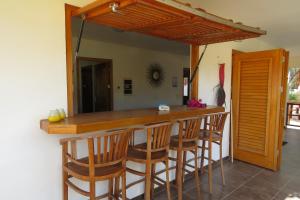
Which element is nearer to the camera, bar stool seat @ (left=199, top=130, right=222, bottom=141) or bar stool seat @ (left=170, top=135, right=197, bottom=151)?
bar stool seat @ (left=170, top=135, right=197, bottom=151)

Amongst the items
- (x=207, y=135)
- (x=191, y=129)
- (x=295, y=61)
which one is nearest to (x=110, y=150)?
(x=191, y=129)

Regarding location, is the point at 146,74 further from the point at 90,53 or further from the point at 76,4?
the point at 76,4

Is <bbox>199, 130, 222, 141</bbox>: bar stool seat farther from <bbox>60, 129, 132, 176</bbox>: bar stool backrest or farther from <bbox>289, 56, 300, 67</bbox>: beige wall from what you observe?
<bbox>289, 56, 300, 67</bbox>: beige wall

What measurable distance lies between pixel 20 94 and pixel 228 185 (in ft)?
8.74

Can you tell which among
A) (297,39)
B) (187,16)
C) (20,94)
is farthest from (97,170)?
(297,39)

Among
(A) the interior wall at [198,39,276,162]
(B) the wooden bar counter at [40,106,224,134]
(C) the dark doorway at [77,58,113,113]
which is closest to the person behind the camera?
(B) the wooden bar counter at [40,106,224,134]

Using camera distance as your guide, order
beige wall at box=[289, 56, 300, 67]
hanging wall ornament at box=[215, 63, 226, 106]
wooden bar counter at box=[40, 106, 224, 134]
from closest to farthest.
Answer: wooden bar counter at box=[40, 106, 224, 134], hanging wall ornament at box=[215, 63, 226, 106], beige wall at box=[289, 56, 300, 67]

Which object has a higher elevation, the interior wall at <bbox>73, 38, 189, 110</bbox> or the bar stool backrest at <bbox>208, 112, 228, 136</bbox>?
the interior wall at <bbox>73, 38, 189, 110</bbox>

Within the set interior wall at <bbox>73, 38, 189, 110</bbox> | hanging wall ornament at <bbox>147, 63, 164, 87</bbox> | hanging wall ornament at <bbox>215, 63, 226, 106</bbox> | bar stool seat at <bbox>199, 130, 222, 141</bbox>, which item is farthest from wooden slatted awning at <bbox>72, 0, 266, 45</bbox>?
hanging wall ornament at <bbox>147, 63, 164, 87</bbox>

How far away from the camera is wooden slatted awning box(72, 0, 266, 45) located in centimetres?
143

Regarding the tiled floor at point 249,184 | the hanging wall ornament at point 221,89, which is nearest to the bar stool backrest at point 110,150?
the tiled floor at point 249,184

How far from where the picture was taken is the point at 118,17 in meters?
1.68

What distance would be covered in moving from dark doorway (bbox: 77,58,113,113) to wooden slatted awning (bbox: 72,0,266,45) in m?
3.08

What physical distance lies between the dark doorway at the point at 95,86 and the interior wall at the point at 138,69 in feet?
0.53
